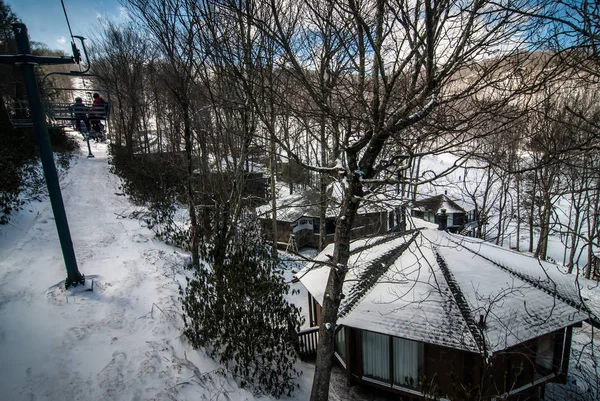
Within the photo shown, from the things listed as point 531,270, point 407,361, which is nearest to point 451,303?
point 407,361

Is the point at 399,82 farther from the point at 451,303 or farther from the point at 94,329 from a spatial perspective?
the point at 94,329

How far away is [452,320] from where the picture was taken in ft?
20.3

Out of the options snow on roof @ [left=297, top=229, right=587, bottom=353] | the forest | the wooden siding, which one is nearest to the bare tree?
the forest

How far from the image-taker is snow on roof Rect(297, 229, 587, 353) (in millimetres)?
5965

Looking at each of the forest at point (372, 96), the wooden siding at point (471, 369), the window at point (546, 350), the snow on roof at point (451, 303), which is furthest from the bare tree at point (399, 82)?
the window at point (546, 350)

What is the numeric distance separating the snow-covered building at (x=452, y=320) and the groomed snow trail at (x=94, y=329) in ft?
9.51

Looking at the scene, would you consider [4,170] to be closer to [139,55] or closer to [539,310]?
[139,55]

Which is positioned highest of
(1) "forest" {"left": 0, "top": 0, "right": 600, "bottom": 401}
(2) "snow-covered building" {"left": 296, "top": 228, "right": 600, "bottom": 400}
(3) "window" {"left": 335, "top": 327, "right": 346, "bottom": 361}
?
(1) "forest" {"left": 0, "top": 0, "right": 600, "bottom": 401}

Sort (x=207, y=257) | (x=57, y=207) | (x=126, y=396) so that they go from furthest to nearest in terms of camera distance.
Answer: (x=207, y=257)
(x=57, y=207)
(x=126, y=396)

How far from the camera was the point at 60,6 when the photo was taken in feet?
16.3

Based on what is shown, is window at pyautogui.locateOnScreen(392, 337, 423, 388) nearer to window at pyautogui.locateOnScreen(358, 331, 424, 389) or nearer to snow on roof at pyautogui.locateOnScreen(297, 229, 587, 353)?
window at pyautogui.locateOnScreen(358, 331, 424, 389)

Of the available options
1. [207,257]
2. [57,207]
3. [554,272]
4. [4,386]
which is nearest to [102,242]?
[207,257]

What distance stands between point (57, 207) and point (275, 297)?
477 cm

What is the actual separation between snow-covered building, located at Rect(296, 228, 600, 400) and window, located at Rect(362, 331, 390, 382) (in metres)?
0.02
